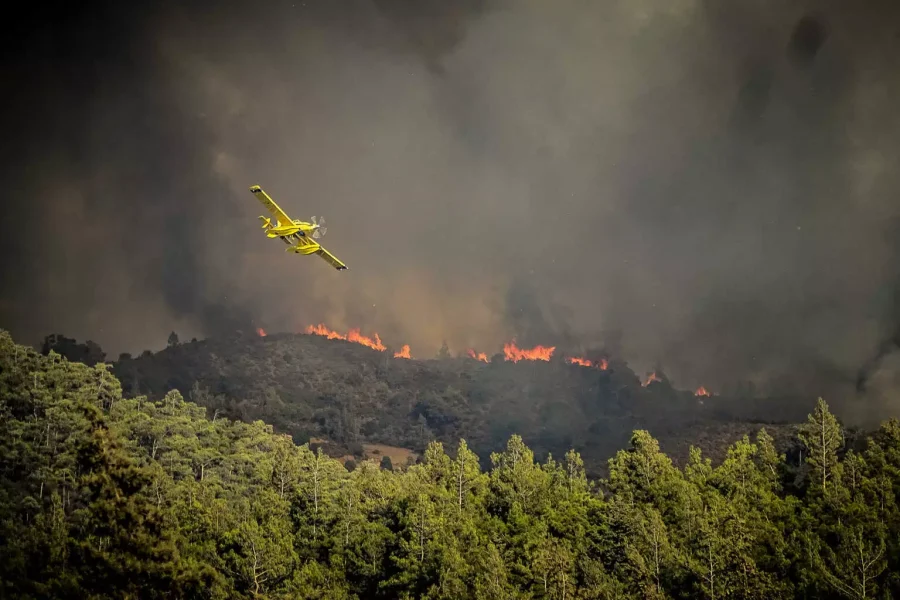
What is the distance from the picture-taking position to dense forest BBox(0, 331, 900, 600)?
53969 mm

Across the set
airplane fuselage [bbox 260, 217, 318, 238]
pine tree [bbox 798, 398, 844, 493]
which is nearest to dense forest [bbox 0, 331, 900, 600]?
pine tree [bbox 798, 398, 844, 493]

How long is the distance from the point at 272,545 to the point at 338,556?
8.95m

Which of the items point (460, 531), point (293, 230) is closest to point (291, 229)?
point (293, 230)

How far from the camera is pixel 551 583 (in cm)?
5841

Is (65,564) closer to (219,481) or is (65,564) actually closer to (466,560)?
(466,560)

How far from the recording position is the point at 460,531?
2685 inches

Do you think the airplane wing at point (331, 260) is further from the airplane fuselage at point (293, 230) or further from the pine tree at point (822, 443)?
the pine tree at point (822, 443)

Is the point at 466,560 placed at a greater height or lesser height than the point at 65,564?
greater

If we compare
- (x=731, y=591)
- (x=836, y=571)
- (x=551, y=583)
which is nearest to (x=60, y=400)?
(x=551, y=583)

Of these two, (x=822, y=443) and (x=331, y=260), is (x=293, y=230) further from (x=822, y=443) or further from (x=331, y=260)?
(x=822, y=443)

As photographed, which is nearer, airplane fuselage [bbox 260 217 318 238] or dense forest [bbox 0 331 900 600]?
dense forest [bbox 0 331 900 600]

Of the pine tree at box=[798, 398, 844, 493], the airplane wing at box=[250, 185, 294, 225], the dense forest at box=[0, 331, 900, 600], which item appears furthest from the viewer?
the pine tree at box=[798, 398, 844, 493]

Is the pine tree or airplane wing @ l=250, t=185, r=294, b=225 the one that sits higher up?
airplane wing @ l=250, t=185, r=294, b=225

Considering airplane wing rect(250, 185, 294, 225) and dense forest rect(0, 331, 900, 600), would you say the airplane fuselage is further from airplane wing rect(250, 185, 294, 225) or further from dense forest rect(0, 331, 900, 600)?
dense forest rect(0, 331, 900, 600)
